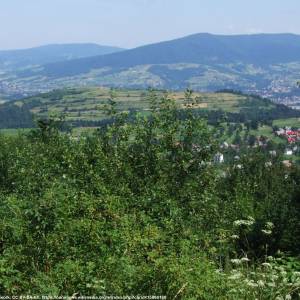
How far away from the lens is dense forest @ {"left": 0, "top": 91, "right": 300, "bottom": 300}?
777cm

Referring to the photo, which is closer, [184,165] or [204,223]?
[204,223]

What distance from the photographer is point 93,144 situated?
18844 mm

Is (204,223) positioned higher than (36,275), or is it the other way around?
(36,275)

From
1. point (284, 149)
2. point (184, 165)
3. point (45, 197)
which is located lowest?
point (284, 149)

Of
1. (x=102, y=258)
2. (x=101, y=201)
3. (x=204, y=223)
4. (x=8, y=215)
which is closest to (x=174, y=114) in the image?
(x=204, y=223)

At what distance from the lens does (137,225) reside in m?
10.5

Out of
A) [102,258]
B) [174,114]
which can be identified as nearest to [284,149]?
[174,114]

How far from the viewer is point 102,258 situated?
27.4ft

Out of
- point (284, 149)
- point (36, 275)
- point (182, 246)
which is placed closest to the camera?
point (36, 275)

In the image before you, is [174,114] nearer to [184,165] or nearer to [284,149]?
[184,165]

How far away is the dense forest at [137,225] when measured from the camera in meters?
7.77

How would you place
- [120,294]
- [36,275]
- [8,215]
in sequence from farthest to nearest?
[8,215]
[36,275]
[120,294]

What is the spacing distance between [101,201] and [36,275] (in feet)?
11.3

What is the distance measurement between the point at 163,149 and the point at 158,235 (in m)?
8.01
